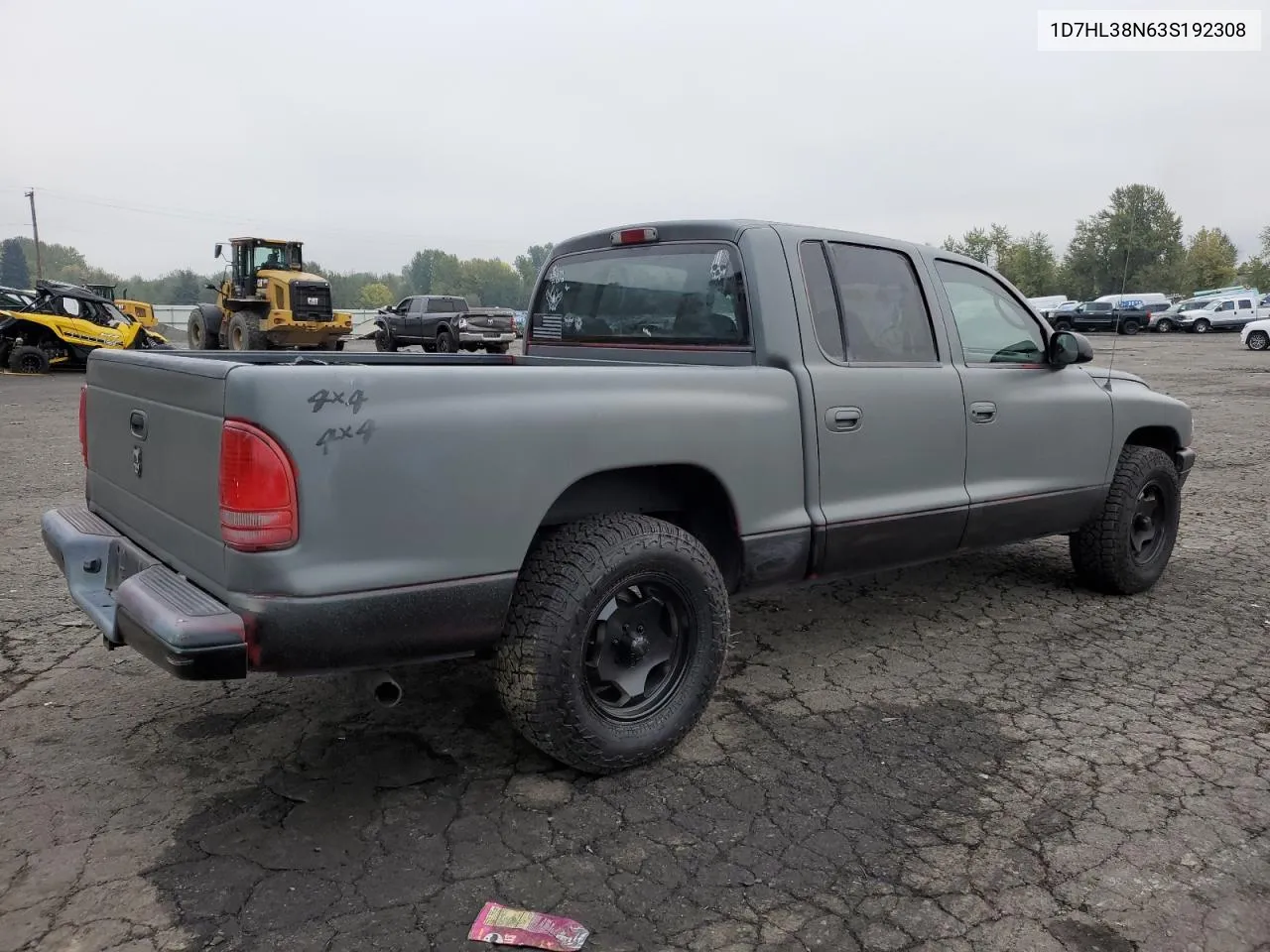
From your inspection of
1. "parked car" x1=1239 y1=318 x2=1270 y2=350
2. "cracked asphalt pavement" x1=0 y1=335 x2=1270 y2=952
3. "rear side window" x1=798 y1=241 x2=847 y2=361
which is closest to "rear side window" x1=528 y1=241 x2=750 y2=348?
"rear side window" x1=798 y1=241 x2=847 y2=361

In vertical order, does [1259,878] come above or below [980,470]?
below

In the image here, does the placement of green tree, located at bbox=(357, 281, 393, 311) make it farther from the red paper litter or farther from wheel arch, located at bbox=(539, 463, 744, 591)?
the red paper litter

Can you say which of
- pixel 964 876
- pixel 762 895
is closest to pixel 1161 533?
pixel 964 876

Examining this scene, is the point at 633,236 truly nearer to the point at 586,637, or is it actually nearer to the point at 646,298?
the point at 646,298

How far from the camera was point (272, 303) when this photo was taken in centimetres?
2211

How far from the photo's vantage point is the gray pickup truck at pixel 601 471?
2.44m

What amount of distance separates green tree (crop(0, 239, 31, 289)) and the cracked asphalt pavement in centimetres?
12255

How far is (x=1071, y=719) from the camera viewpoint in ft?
11.7

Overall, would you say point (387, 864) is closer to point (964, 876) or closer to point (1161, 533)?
point (964, 876)

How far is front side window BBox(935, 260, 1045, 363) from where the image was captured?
4.32m

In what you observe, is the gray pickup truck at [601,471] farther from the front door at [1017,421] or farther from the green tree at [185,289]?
the green tree at [185,289]

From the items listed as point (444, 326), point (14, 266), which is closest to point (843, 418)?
point (444, 326)

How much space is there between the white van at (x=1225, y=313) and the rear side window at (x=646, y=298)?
4908 cm

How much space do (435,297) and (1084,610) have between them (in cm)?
2661
